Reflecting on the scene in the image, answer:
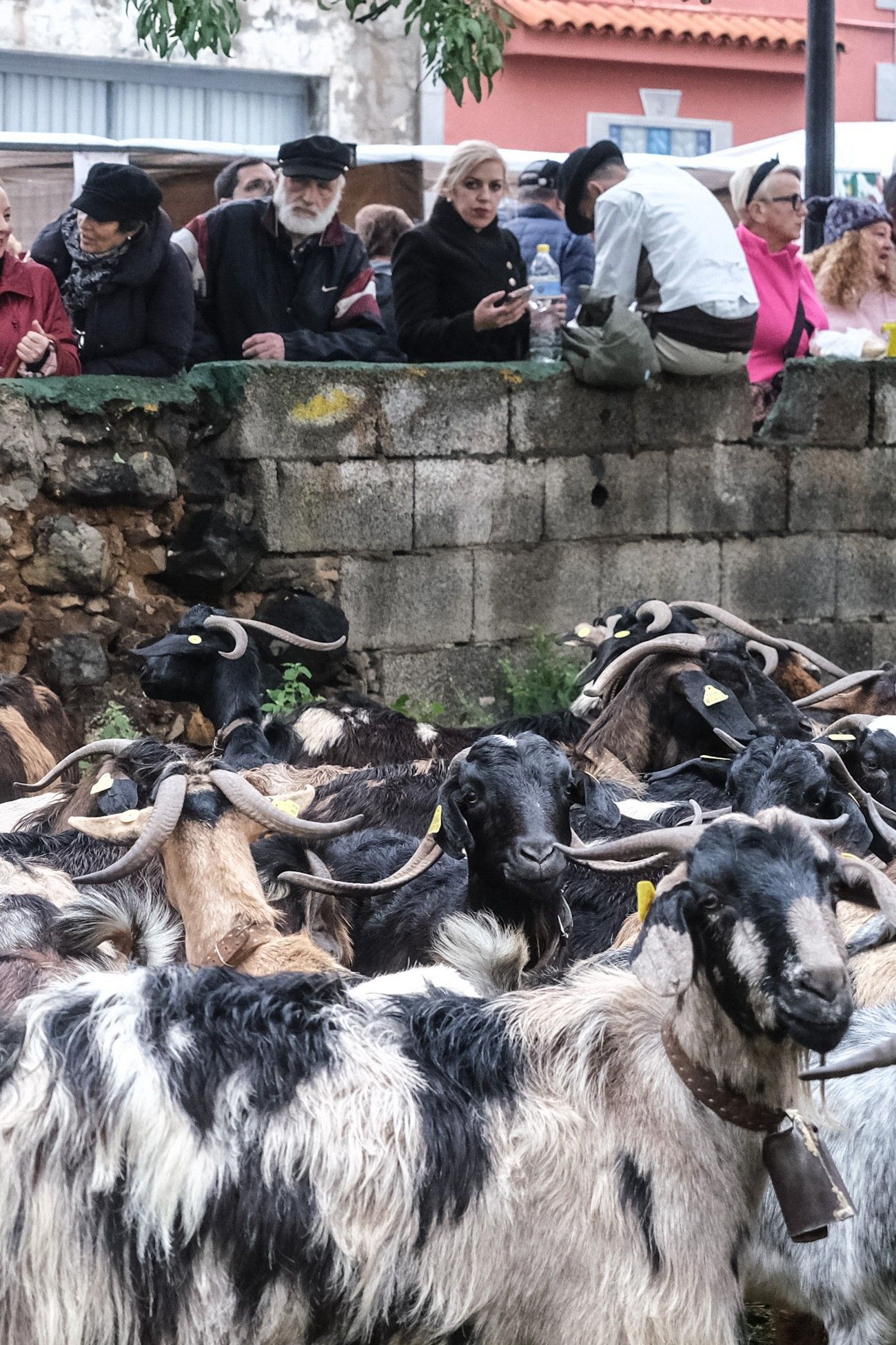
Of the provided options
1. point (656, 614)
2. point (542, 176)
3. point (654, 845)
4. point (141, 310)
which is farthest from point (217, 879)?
point (542, 176)

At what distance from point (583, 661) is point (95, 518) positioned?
2.49 metres

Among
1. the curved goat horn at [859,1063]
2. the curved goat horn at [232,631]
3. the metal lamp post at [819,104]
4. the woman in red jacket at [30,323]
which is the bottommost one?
the curved goat horn at [859,1063]

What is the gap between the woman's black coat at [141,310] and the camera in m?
7.66

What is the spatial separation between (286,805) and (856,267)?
668 centimetres

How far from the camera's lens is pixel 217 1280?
2.75m

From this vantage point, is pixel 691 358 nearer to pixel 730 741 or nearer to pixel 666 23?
pixel 730 741

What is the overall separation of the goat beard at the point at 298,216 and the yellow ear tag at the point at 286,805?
4096mm

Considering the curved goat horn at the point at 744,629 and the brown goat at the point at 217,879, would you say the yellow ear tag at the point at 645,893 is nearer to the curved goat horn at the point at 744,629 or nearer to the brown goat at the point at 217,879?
the brown goat at the point at 217,879

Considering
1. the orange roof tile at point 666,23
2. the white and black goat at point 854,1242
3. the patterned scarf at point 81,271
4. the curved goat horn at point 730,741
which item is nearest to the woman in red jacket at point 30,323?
the patterned scarf at point 81,271

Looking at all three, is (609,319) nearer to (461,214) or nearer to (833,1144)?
(461,214)

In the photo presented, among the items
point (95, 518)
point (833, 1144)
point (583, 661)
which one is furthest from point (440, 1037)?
point (583, 661)

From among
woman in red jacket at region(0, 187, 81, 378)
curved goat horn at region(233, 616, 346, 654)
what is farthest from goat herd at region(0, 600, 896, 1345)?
woman in red jacket at region(0, 187, 81, 378)

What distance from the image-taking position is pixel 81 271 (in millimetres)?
7742

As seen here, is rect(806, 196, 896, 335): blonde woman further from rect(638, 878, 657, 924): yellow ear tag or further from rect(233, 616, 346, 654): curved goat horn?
rect(638, 878, 657, 924): yellow ear tag
